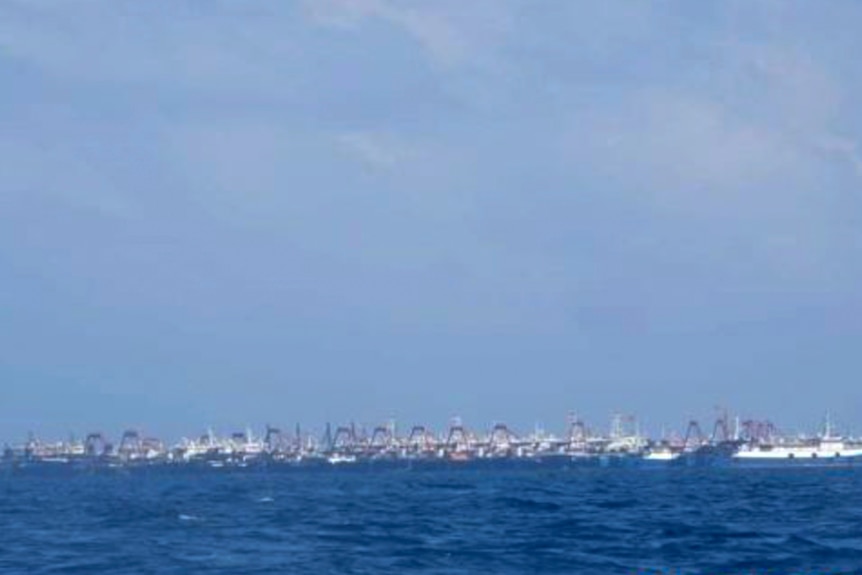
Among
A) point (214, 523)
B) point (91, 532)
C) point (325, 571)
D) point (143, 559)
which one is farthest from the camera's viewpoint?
point (214, 523)

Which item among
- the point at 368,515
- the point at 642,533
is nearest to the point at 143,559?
the point at 642,533

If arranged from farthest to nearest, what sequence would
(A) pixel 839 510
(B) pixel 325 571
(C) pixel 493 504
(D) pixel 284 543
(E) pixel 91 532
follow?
1. (C) pixel 493 504
2. (A) pixel 839 510
3. (E) pixel 91 532
4. (D) pixel 284 543
5. (B) pixel 325 571

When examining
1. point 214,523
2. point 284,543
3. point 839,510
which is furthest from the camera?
point 839,510

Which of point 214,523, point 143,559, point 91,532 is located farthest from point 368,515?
point 143,559

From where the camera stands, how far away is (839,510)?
65.7 metres

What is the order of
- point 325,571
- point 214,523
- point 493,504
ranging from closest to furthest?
1. point 325,571
2. point 214,523
3. point 493,504

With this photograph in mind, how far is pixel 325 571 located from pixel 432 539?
915 centimetres

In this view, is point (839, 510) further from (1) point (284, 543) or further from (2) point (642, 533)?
(1) point (284, 543)

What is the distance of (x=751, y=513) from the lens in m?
62.8

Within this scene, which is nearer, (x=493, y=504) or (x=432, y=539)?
(x=432, y=539)

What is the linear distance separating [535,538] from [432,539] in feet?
9.21

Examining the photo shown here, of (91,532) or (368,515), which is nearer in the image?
(91,532)

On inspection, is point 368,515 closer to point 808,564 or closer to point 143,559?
point 143,559

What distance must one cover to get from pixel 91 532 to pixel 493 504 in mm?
22648
